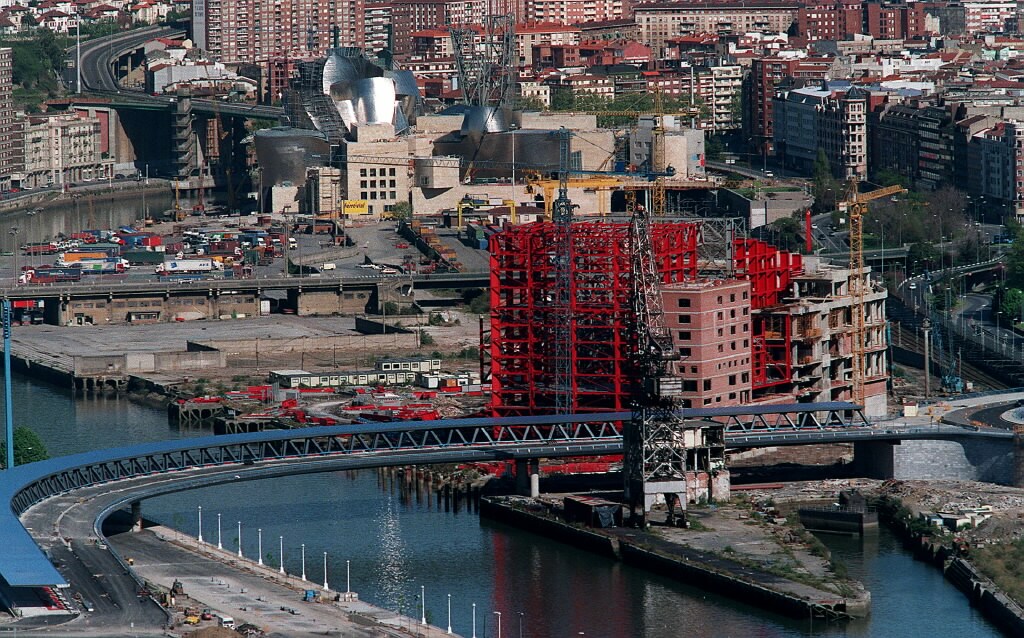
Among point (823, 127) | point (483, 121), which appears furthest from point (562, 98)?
point (483, 121)

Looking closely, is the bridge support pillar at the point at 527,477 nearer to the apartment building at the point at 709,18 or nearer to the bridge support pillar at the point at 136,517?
the bridge support pillar at the point at 136,517

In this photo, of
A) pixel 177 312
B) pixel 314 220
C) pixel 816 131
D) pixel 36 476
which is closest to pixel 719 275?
pixel 36 476

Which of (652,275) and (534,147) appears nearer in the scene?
(652,275)

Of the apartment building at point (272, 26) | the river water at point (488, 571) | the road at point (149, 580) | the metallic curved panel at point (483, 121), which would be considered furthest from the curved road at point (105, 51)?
the road at point (149, 580)

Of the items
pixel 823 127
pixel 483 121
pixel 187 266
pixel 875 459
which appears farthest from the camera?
pixel 823 127

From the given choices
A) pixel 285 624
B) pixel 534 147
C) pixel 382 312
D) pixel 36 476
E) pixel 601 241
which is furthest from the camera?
pixel 534 147

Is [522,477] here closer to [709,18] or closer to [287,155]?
[287,155]

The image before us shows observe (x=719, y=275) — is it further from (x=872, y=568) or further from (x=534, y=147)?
(x=534, y=147)

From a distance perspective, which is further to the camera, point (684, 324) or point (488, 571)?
point (684, 324)
